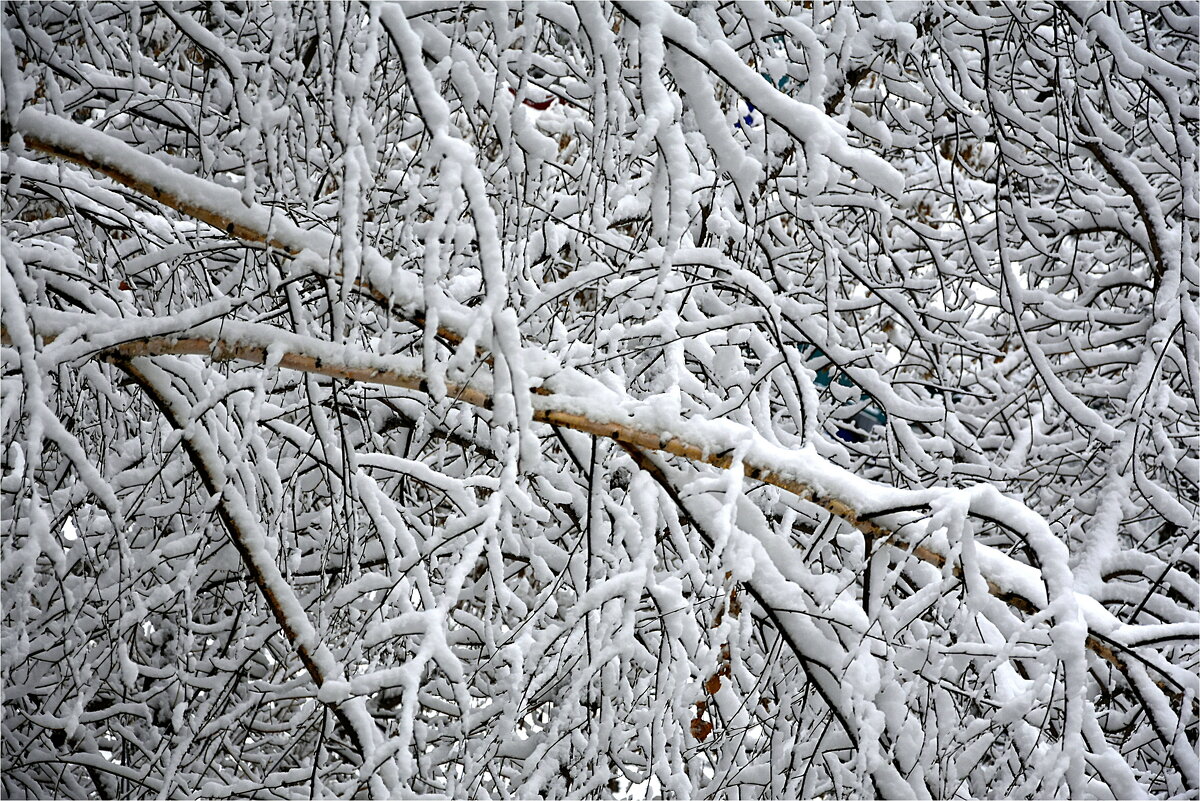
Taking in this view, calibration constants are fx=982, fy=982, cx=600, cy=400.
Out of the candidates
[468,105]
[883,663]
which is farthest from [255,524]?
[883,663]

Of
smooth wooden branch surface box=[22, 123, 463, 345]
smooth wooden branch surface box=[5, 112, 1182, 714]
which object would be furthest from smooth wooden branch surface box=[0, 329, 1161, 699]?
smooth wooden branch surface box=[22, 123, 463, 345]

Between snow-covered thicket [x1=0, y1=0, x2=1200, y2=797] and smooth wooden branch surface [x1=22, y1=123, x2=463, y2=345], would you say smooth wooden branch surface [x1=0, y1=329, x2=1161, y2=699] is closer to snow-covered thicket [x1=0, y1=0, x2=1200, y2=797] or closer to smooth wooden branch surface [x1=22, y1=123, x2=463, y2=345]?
snow-covered thicket [x1=0, y1=0, x2=1200, y2=797]

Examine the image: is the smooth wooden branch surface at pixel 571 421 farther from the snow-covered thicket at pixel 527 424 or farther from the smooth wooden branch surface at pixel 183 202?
the smooth wooden branch surface at pixel 183 202

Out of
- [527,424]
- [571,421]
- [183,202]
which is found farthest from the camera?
[571,421]

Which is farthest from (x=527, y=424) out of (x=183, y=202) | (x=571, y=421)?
(x=183, y=202)

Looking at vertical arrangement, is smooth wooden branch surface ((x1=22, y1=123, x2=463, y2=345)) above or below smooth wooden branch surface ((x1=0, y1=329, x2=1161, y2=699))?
above

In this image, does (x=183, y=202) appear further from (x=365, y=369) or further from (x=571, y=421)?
(x=571, y=421)

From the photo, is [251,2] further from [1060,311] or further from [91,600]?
[1060,311]

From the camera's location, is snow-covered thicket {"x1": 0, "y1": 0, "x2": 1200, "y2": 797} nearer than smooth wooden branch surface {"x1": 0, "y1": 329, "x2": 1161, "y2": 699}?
Yes

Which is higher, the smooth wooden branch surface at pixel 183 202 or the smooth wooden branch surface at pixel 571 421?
the smooth wooden branch surface at pixel 183 202

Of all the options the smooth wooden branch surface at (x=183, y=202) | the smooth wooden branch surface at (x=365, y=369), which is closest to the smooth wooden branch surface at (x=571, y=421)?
the smooth wooden branch surface at (x=365, y=369)

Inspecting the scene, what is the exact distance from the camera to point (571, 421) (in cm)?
181

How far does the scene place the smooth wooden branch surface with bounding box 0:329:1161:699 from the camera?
1.77 meters

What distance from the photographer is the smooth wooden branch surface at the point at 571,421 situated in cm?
177
